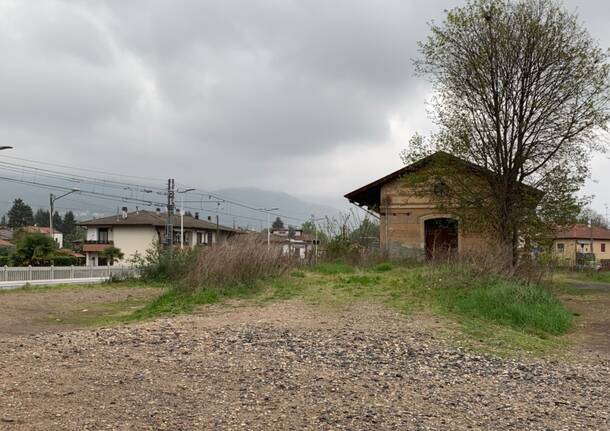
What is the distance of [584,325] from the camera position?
11227mm

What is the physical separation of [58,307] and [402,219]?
56.3ft

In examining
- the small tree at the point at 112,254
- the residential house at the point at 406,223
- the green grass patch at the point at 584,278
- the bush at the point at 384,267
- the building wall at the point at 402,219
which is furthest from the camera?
the small tree at the point at 112,254

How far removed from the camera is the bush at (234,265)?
13.7 meters

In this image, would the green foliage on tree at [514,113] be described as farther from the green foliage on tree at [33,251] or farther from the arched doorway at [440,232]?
the green foliage on tree at [33,251]

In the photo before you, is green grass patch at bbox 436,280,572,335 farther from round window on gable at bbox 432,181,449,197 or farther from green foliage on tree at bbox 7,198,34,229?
green foliage on tree at bbox 7,198,34,229

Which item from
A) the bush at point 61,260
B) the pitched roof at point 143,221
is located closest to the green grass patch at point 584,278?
the bush at point 61,260

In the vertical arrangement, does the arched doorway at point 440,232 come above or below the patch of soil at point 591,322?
above

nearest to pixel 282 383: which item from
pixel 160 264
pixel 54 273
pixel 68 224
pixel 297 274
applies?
pixel 297 274

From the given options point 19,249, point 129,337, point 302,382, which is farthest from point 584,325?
point 19,249

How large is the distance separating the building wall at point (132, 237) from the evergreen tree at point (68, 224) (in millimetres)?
57520

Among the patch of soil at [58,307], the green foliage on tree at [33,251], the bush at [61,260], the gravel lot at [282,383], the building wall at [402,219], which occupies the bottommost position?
the patch of soil at [58,307]

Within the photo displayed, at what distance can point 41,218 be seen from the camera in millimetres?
132250

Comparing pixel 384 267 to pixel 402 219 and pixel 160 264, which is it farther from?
→ pixel 160 264

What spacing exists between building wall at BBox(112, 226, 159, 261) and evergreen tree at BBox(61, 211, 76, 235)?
57520mm
